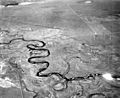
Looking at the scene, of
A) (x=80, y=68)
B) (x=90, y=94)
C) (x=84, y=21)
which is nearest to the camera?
(x=90, y=94)

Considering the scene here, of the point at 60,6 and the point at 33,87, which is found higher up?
the point at 60,6

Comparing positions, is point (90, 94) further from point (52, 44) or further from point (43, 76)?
point (52, 44)

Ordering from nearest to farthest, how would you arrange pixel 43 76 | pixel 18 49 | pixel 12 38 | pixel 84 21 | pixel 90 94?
pixel 90 94
pixel 43 76
pixel 18 49
pixel 12 38
pixel 84 21

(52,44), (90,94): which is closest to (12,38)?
(52,44)

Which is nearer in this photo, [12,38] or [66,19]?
[12,38]

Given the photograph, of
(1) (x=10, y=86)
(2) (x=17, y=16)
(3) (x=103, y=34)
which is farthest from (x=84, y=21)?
(1) (x=10, y=86)

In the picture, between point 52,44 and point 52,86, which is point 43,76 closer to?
point 52,86
